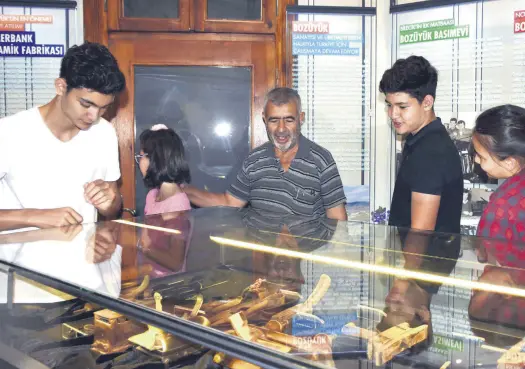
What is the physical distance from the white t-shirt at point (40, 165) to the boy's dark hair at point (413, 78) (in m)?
1.25

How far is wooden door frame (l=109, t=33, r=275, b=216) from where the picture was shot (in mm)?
3627

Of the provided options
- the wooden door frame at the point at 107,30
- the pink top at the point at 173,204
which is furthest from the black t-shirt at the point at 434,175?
the wooden door frame at the point at 107,30

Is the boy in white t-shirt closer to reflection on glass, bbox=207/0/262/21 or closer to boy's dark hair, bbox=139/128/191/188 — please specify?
boy's dark hair, bbox=139/128/191/188

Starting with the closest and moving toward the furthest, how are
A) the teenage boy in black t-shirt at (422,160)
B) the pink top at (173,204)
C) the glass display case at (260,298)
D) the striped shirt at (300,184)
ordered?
the glass display case at (260,298) < the teenage boy in black t-shirt at (422,160) < the striped shirt at (300,184) < the pink top at (173,204)

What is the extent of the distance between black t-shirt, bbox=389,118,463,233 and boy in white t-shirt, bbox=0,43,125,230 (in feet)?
3.70

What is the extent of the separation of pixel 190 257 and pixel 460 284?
780mm

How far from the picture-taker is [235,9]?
12.0ft

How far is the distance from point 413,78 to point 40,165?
1481mm

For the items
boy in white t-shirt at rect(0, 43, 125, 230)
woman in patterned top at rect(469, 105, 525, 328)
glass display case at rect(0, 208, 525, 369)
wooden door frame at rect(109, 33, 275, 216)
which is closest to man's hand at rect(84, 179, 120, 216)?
boy in white t-shirt at rect(0, 43, 125, 230)

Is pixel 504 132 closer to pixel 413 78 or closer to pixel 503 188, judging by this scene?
pixel 503 188

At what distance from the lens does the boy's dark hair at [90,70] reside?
6.82 feet

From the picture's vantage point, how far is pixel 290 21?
11.9 ft

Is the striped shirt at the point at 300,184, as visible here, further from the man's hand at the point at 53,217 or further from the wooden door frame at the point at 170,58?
the man's hand at the point at 53,217

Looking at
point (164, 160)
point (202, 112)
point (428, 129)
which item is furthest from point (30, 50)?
point (428, 129)
